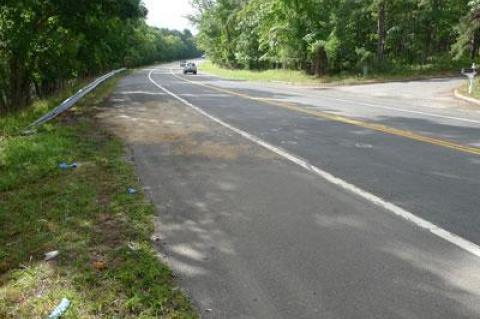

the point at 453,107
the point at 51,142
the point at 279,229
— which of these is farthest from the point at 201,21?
the point at 279,229

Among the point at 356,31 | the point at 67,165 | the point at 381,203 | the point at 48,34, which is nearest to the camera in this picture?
the point at 381,203

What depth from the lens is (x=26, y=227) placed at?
5422 millimetres

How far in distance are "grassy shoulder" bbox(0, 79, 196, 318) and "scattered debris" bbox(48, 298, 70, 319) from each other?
43mm

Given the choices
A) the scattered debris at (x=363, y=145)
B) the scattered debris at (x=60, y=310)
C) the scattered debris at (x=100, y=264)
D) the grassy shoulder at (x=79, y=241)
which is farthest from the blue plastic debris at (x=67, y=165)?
the scattered debris at (x=363, y=145)

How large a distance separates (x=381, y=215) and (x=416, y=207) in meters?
0.52

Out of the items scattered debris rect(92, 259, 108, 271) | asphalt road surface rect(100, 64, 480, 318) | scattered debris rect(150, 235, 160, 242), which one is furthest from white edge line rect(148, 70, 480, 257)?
scattered debris rect(92, 259, 108, 271)

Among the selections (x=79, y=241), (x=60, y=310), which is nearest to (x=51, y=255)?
(x=79, y=241)

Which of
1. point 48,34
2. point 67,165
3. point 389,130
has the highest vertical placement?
point 48,34

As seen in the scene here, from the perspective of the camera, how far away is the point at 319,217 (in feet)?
17.9

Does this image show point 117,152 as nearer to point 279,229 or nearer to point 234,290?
point 279,229

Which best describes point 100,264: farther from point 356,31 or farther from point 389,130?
point 356,31

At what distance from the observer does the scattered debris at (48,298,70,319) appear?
349 cm

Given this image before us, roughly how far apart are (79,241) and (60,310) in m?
1.41

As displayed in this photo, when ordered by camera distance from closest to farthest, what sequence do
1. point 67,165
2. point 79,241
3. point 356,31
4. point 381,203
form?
1. point 79,241
2. point 381,203
3. point 67,165
4. point 356,31
